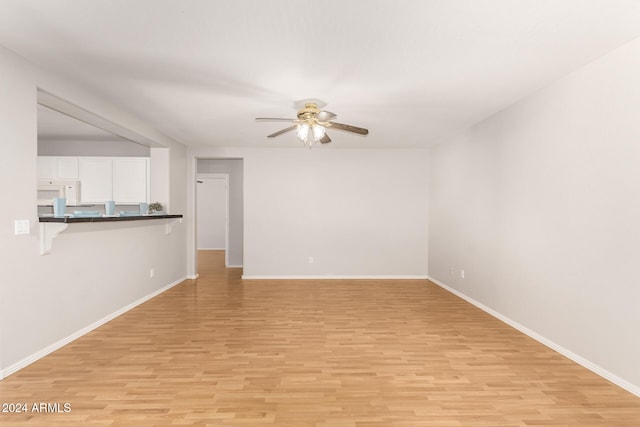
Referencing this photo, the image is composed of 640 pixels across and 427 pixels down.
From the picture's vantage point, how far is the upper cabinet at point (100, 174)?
195 inches

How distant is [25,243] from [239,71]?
2163mm

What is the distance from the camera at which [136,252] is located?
420cm

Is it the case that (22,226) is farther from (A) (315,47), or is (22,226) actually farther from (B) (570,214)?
(B) (570,214)

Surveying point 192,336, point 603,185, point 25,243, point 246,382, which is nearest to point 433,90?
point 603,185

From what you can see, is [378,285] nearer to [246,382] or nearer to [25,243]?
[246,382]

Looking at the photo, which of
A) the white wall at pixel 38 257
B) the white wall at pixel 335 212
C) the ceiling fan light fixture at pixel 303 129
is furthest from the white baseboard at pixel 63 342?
the ceiling fan light fixture at pixel 303 129

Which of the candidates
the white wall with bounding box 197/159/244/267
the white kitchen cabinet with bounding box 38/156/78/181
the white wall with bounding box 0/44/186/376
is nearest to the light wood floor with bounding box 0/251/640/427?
the white wall with bounding box 0/44/186/376

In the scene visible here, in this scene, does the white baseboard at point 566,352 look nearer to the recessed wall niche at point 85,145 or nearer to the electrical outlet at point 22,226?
the electrical outlet at point 22,226

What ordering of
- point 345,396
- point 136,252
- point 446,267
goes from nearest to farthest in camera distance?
point 345,396 → point 136,252 → point 446,267

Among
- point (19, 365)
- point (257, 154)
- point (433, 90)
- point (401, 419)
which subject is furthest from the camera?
point (257, 154)

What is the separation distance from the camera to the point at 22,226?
2.43 meters

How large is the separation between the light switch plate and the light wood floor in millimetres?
1059

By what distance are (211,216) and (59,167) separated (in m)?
4.74

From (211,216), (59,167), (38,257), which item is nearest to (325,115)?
(38,257)
